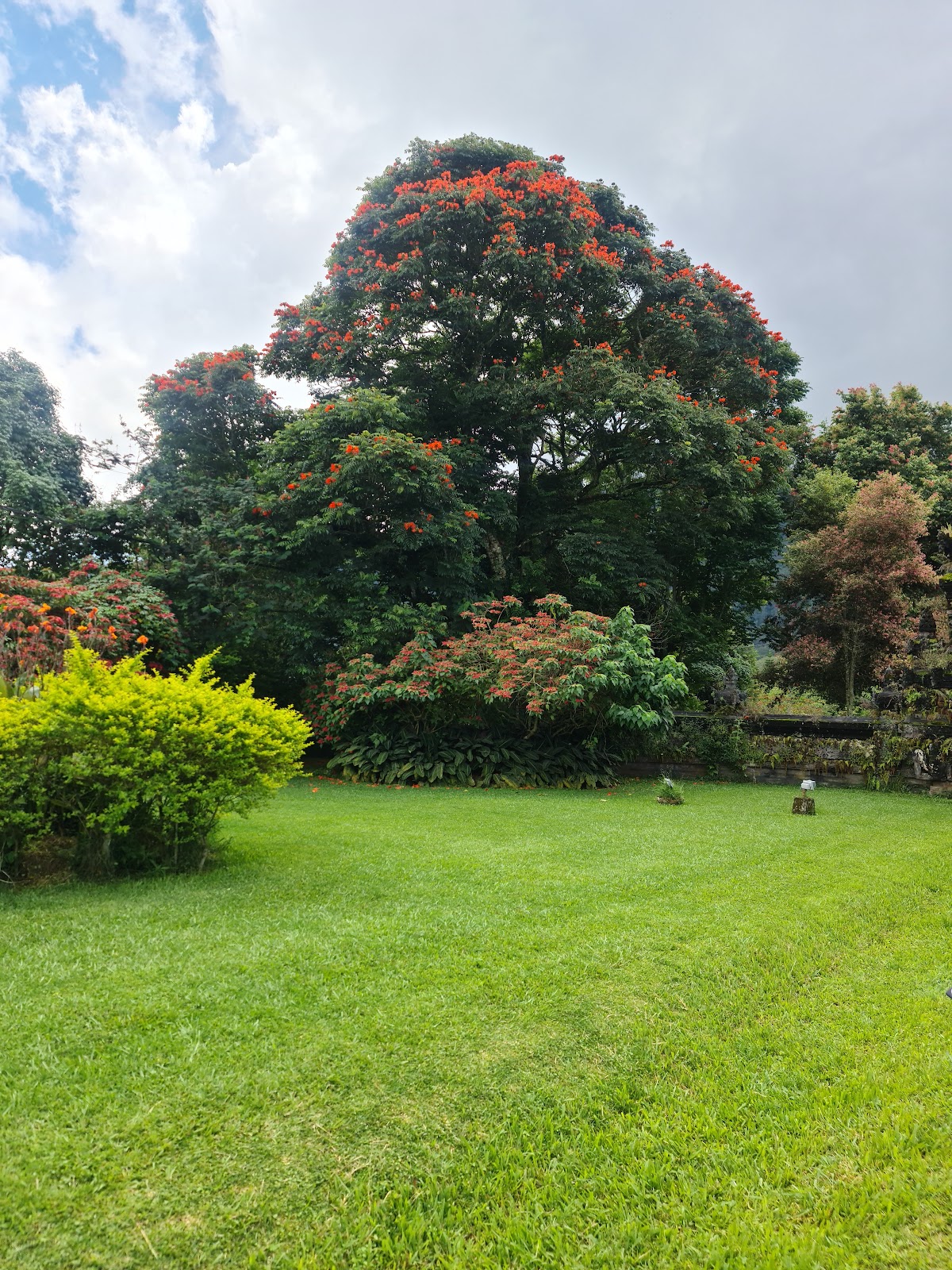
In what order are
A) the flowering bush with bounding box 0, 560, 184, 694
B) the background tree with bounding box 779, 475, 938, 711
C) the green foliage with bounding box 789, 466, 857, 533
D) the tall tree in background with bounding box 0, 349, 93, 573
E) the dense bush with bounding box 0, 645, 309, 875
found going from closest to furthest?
the dense bush with bounding box 0, 645, 309, 875 → the flowering bush with bounding box 0, 560, 184, 694 → the tall tree in background with bounding box 0, 349, 93, 573 → the background tree with bounding box 779, 475, 938, 711 → the green foliage with bounding box 789, 466, 857, 533

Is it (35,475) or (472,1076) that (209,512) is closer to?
(35,475)

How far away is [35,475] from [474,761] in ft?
29.6

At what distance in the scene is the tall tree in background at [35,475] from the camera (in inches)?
436

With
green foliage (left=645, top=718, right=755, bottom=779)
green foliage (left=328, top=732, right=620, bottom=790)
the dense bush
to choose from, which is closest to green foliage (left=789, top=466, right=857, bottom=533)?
green foliage (left=645, top=718, right=755, bottom=779)

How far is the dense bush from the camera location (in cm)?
369

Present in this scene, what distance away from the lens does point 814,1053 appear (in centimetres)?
221

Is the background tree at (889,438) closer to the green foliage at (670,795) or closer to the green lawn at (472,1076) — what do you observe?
the green foliage at (670,795)

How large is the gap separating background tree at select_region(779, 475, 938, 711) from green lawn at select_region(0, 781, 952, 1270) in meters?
12.5

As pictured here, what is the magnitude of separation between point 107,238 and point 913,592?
16.3 meters

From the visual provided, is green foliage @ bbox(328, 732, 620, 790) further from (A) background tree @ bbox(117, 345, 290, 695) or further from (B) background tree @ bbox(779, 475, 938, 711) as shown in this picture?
(B) background tree @ bbox(779, 475, 938, 711)

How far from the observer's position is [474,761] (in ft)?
30.7

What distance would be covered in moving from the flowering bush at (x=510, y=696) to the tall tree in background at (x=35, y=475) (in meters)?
5.52

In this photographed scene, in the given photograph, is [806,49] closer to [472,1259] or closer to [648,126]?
[648,126]

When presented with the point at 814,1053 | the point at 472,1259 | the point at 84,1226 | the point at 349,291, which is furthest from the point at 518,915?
the point at 349,291
